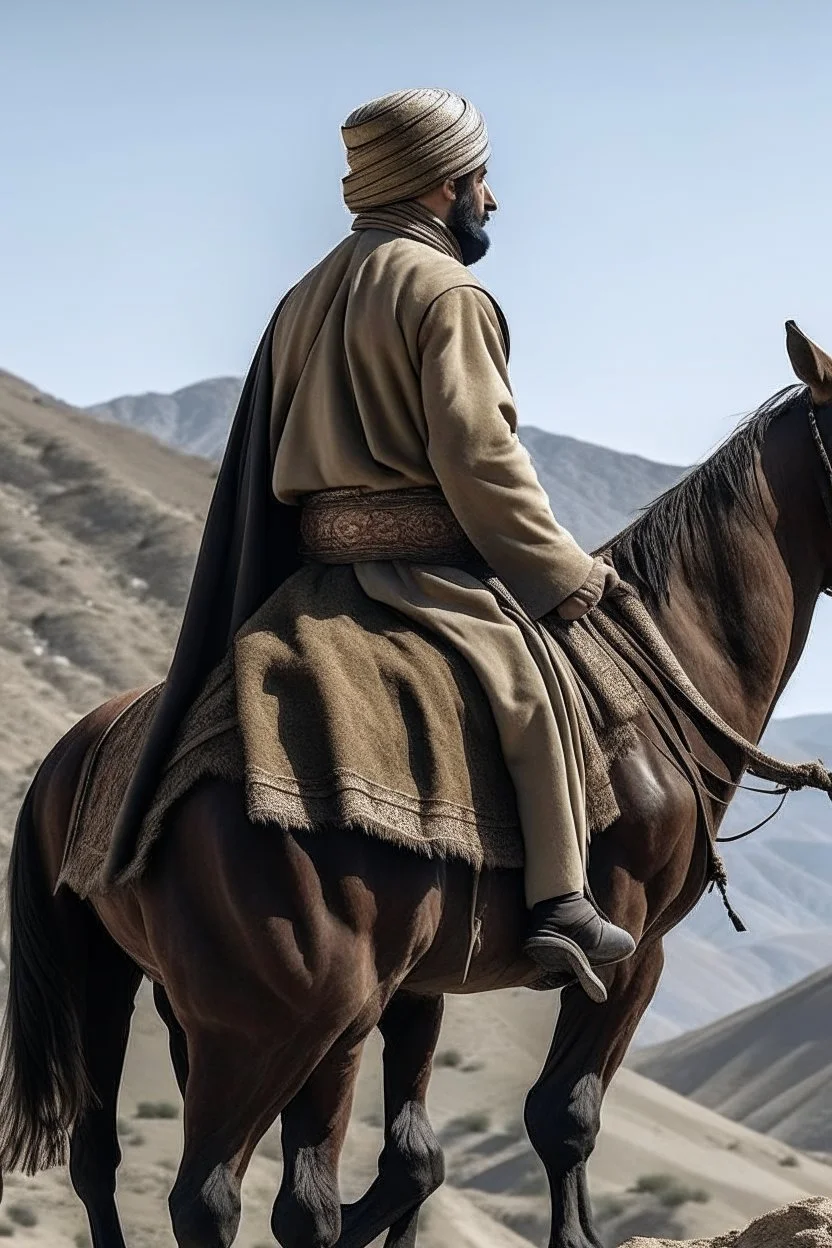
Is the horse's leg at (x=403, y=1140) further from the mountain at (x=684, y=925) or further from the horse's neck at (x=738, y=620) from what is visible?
the mountain at (x=684, y=925)

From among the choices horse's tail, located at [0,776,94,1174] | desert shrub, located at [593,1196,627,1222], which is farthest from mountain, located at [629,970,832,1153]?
horse's tail, located at [0,776,94,1174]

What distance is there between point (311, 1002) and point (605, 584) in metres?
1.49

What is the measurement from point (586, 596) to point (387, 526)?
58 centimetres

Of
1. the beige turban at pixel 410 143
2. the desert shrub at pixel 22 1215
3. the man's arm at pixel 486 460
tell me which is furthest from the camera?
the desert shrub at pixel 22 1215

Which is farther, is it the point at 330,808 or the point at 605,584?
the point at 605,584

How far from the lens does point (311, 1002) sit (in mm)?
4457

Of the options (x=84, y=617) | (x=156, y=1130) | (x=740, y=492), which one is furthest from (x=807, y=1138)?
(x=740, y=492)

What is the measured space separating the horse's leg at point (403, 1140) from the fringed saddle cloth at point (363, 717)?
106 cm

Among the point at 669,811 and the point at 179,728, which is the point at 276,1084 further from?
the point at 669,811

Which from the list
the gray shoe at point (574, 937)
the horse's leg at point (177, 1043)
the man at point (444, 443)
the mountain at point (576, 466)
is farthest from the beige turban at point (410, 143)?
the mountain at point (576, 466)

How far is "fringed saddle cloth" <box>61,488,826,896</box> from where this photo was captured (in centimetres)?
455

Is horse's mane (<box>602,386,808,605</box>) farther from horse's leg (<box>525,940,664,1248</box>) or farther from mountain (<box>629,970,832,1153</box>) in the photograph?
mountain (<box>629,970,832,1153</box>)

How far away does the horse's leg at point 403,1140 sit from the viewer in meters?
5.41

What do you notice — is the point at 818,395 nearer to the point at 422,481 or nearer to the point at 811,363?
the point at 811,363
